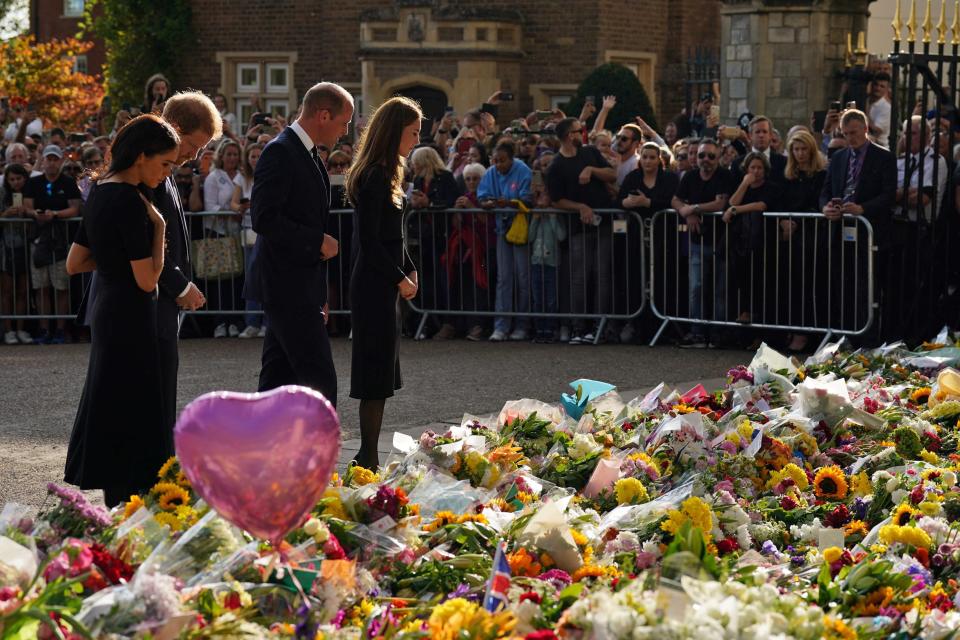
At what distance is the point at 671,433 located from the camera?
6363 mm

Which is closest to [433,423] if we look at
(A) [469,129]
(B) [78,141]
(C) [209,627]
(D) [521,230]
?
(D) [521,230]

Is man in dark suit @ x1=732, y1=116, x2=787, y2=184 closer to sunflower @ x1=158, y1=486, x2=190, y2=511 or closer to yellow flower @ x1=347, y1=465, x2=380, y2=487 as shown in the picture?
yellow flower @ x1=347, y1=465, x2=380, y2=487

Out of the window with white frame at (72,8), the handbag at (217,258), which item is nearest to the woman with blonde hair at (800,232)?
the handbag at (217,258)

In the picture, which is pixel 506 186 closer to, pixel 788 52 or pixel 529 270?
pixel 529 270

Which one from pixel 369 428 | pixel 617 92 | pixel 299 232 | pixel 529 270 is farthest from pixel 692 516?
pixel 617 92

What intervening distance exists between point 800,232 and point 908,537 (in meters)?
7.47

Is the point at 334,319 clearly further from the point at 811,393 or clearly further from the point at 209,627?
the point at 209,627

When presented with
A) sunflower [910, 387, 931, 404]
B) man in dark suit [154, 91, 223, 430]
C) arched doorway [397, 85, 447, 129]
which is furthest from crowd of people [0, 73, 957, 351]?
arched doorway [397, 85, 447, 129]

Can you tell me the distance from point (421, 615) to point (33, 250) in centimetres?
1046

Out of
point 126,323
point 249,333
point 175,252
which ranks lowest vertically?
point 249,333

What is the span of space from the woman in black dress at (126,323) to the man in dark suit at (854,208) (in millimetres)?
6911

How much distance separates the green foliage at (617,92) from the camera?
25.8 metres

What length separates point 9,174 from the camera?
45.0ft

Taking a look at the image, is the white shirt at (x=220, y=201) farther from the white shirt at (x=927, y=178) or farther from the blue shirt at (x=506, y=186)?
the white shirt at (x=927, y=178)
